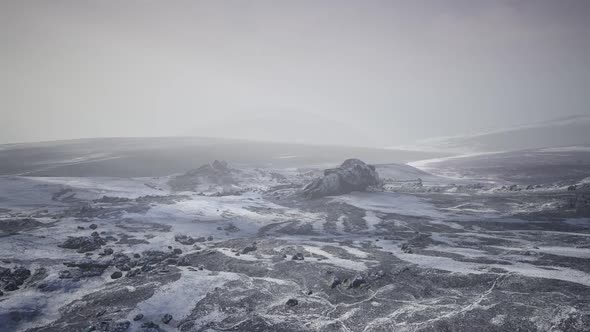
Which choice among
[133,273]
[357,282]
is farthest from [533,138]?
[133,273]

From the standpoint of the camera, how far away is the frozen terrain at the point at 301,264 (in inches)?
572

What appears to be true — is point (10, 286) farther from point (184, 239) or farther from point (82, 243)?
point (184, 239)

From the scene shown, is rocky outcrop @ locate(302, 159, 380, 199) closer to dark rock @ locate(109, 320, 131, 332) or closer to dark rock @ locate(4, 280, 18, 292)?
dark rock @ locate(109, 320, 131, 332)

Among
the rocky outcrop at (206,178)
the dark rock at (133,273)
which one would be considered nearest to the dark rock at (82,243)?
the dark rock at (133,273)

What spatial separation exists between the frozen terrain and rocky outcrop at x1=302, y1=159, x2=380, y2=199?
469 cm

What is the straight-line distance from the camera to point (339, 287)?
1780 centimetres

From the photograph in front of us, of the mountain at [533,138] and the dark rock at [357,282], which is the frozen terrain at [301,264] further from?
the mountain at [533,138]

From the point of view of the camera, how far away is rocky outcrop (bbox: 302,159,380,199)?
47344 mm

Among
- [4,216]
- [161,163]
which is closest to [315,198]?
[4,216]

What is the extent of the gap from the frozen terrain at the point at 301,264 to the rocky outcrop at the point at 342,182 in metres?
4.69

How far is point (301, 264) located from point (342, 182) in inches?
1134

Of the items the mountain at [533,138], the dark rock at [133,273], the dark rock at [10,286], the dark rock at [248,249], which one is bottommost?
the dark rock at [248,249]

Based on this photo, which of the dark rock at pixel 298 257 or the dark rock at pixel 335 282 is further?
the dark rock at pixel 298 257

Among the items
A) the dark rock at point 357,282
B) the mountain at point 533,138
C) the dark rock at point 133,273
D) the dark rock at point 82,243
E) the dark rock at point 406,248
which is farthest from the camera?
the mountain at point 533,138
